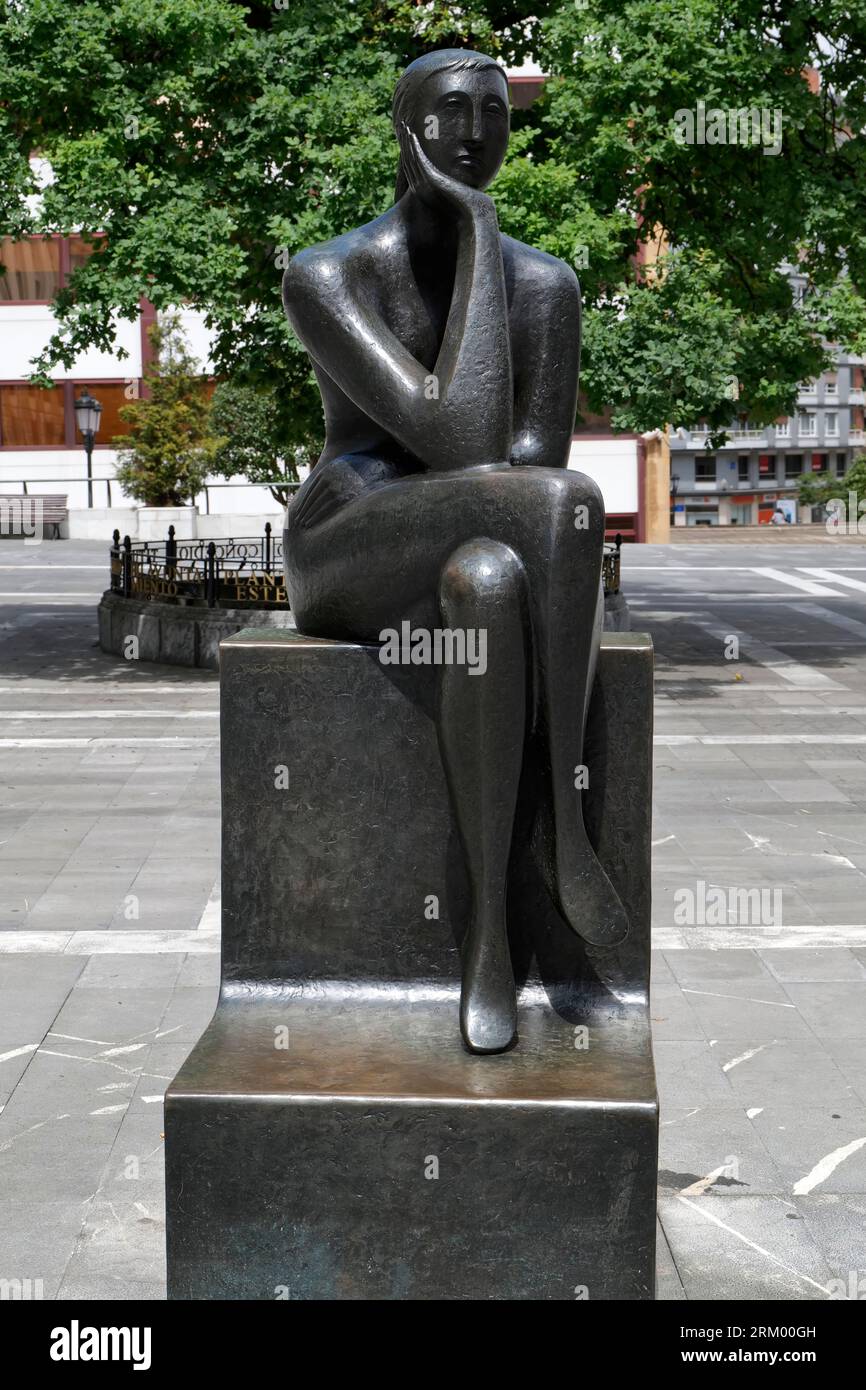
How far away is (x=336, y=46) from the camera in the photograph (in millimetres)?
16656

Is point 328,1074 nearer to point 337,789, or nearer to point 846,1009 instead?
point 337,789

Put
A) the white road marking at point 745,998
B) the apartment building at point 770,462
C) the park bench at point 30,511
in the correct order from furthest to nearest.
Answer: the apartment building at point 770,462 < the park bench at point 30,511 < the white road marking at point 745,998

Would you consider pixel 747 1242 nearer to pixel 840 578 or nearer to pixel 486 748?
pixel 486 748

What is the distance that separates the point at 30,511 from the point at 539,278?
41484mm

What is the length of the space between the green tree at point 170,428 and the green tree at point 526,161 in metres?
22.0

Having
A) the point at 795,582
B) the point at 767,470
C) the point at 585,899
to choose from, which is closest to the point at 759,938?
the point at 585,899

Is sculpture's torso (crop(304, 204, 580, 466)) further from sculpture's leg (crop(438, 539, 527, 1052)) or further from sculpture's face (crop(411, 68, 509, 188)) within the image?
sculpture's leg (crop(438, 539, 527, 1052))

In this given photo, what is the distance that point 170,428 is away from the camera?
3950 cm

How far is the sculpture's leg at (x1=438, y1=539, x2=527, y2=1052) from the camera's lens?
4133mm

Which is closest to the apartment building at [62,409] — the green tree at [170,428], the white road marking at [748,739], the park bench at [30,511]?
the park bench at [30,511]

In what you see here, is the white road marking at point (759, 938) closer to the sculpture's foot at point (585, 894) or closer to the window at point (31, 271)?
the sculpture's foot at point (585, 894)

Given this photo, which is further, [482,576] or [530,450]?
[530,450]

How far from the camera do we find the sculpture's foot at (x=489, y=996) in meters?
4.30
